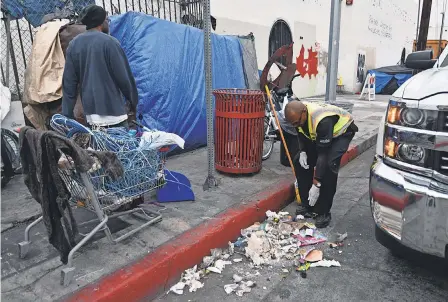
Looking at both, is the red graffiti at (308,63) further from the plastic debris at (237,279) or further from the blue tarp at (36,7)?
the plastic debris at (237,279)

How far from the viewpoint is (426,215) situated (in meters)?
2.28

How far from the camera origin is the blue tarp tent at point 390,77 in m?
18.1

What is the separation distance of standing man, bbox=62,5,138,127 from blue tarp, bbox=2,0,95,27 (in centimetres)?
191

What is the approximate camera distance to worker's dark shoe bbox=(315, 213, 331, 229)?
387 cm

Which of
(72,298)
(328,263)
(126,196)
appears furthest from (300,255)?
(72,298)

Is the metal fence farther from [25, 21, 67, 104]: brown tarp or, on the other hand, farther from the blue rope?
the blue rope

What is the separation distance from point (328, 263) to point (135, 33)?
4009mm

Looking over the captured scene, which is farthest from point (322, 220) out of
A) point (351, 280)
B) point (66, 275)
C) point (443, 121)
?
point (66, 275)

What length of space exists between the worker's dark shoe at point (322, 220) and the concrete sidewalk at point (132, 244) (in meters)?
0.57

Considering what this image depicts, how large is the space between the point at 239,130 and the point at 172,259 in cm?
220

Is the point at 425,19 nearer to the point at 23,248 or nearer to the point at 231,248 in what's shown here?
the point at 231,248

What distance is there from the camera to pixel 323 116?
11.8 feet

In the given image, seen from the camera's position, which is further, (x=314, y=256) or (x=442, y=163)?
(x=314, y=256)

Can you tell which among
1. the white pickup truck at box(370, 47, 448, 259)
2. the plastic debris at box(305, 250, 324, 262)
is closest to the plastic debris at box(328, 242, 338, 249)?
the plastic debris at box(305, 250, 324, 262)
